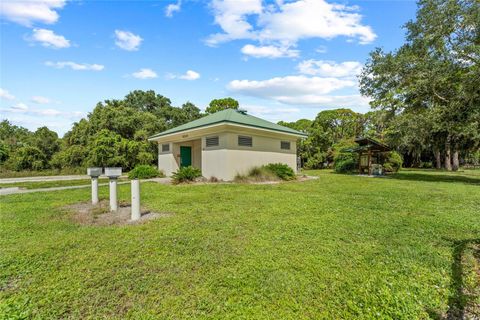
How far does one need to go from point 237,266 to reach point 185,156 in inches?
540

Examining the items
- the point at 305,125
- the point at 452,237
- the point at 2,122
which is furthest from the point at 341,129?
the point at 2,122

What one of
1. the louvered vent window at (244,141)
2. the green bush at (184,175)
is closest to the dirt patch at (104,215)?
the green bush at (184,175)

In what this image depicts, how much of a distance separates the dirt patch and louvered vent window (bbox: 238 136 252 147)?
7.27 m

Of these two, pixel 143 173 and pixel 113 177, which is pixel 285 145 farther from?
pixel 113 177

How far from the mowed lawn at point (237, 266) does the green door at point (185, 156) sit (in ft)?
35.3

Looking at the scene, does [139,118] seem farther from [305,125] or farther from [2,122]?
[2,122]

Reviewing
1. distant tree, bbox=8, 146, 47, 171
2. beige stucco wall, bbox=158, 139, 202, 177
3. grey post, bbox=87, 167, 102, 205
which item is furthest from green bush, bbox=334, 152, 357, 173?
distant tree, bbox=8, 146, 47, 171

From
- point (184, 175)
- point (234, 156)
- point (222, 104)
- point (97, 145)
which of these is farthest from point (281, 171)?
point (222, 104)

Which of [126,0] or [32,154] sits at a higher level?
[126,0]

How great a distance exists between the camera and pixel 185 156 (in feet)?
52.3

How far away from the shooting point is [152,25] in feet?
Result: 30.3

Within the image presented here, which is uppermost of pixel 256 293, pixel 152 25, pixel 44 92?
pixel 152 25

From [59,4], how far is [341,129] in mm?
27354

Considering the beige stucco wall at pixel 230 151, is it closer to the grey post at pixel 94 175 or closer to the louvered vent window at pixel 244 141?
the louvered vent window at pixel 244 141
